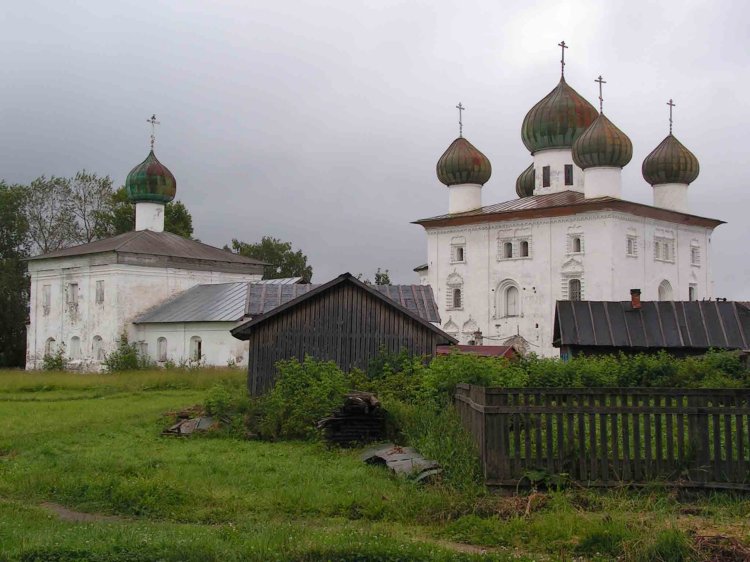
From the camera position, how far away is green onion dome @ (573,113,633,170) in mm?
42031

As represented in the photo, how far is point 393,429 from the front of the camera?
15.4 meters

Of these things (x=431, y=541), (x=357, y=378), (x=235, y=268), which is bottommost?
(x=431, y=541)

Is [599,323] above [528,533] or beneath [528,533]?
above

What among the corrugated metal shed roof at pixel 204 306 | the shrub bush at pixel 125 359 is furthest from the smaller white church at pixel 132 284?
the shrub bush at pixel 125 359

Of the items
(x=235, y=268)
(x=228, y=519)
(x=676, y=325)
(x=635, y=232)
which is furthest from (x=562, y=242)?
(x=228, y=519)

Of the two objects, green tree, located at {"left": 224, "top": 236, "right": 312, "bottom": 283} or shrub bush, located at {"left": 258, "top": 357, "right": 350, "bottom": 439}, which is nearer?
shrub bush, located at {"left": 258, "top": 357, "right": 350, "bottom": 439}

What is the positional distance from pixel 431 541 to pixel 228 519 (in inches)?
86.8

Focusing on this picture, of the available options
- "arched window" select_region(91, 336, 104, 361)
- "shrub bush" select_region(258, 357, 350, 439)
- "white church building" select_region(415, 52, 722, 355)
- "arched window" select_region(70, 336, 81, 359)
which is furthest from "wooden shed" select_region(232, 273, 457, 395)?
"arched window" select_region(70, 336, 81, 359)

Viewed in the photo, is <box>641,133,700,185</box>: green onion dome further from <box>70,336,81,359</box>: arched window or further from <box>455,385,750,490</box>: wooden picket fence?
<box>455,385,750,490</box>: wooden picket fence

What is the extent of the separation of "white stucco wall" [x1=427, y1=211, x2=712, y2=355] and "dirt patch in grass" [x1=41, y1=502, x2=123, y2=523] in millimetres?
32598

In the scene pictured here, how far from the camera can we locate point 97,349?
151ft

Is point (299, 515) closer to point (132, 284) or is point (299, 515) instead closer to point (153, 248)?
point (132, 284)

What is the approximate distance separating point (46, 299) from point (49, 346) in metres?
2.36

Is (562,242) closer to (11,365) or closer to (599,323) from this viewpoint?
(599,323)
